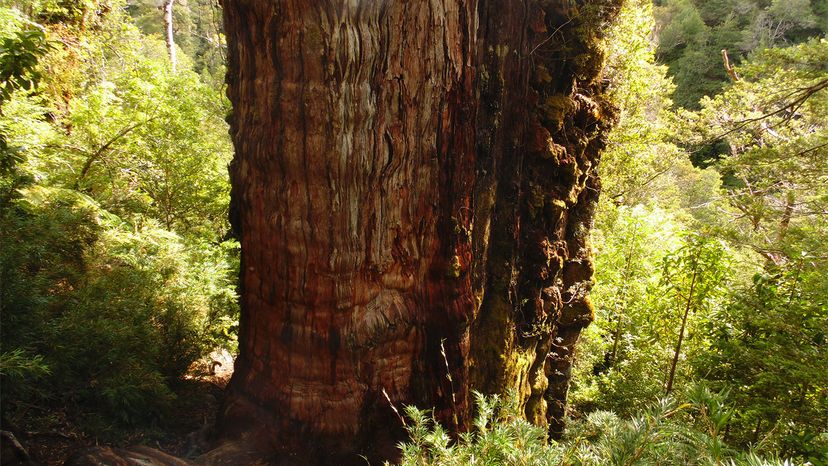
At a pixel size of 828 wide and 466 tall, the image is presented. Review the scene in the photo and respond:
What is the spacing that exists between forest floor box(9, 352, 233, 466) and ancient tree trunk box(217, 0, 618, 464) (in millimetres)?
543

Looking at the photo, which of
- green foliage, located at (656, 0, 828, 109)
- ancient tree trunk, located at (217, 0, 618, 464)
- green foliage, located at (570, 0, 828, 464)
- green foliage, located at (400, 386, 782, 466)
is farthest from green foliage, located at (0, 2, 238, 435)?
green foliage, located at (656, 0, 828, 109)

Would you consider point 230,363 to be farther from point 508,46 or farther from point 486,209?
point 508,46

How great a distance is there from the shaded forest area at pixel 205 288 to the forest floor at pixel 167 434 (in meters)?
0.02

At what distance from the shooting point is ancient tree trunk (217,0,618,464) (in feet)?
9.07

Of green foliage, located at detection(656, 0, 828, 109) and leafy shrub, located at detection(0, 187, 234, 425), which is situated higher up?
green foliage, located at detection(656, 0, 828, 109)

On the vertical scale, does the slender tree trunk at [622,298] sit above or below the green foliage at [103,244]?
below

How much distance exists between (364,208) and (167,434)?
252 centimetres

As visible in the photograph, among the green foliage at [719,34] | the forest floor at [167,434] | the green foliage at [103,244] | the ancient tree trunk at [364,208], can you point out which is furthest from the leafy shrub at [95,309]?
the green foliage at [719,34]

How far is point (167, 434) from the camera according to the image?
3654 millimetres

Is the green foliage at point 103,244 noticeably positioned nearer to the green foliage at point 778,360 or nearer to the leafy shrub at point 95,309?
the leafy shrub at point 95,309

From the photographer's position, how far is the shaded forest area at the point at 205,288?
8.85ft

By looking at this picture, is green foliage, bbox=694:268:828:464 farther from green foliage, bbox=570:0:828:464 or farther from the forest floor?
the forest floor

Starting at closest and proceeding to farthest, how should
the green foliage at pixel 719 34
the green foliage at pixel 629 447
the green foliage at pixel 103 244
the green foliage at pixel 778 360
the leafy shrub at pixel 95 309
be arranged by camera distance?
1. the green foliage at pixel 629 447
2. the leafy shrub at pixel 95 309
3. the green foliage at pixel 103 244
4. the green foliage at pixel 778 360
5. the green foliage at pixel 719 34

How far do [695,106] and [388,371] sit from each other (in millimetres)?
36332
